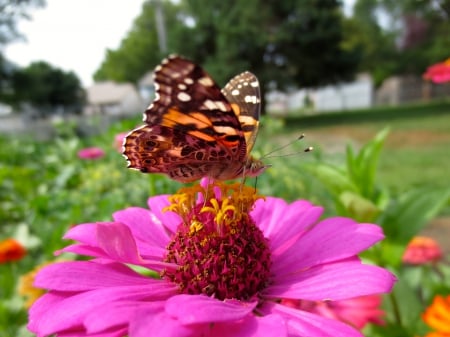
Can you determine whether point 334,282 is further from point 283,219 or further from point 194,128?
point 194,128

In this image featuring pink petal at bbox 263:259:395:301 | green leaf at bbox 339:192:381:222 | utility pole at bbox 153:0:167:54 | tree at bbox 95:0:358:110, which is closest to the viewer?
pink petal at bbox 263:259:395:301

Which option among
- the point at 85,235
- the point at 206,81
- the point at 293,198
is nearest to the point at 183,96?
the point at 206,81

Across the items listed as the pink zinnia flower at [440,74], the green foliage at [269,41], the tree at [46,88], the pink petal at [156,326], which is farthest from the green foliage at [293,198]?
the tree at [46,88]

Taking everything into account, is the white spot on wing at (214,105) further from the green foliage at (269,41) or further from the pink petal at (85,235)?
the green foliage at (269,41)

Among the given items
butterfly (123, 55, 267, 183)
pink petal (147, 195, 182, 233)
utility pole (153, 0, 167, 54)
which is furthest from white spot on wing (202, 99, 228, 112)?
utility pole (153, 0, 167, 54)

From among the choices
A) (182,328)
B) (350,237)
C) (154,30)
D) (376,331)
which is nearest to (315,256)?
(350,237)

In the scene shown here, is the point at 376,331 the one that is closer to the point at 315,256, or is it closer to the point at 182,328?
the point at 315,256

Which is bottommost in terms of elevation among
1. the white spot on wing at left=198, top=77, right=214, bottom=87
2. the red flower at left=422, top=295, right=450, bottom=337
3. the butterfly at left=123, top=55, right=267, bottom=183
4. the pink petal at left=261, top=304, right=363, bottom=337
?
the red flower at left=422, top=295, right=450, bottom=337

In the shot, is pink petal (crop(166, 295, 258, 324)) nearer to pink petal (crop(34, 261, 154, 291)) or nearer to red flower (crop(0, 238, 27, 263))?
pink petal (crop(34, 261, 154, 291))
